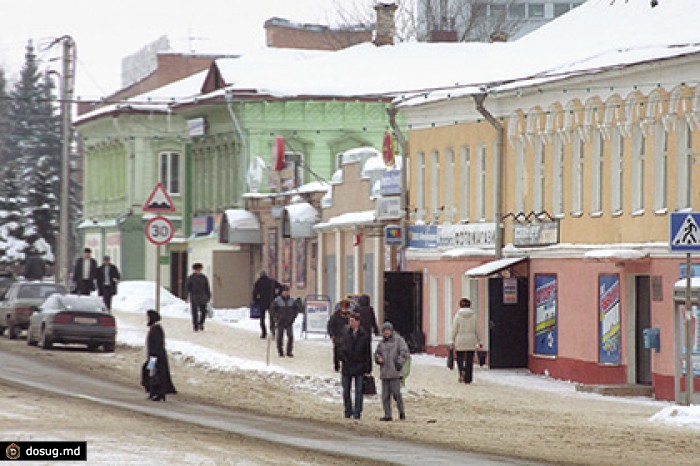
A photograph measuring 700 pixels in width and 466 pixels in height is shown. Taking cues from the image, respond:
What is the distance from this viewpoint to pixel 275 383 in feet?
117

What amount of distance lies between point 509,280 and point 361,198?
13930mm

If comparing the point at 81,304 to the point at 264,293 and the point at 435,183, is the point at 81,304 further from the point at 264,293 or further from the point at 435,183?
the point at 435,183

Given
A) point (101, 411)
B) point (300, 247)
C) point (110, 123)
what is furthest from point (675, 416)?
point (110, 123)

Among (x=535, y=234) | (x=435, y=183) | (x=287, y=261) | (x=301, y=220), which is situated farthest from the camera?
(x=287, y=261)

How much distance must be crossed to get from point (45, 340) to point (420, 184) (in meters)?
10.9

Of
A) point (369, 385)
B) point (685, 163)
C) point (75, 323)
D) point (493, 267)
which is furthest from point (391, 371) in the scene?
point (75, 323)

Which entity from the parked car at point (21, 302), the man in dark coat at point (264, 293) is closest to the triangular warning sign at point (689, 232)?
the man in dark coat at point (264, 293)

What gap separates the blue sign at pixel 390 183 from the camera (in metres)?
50.8

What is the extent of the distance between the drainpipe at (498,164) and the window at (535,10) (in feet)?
314

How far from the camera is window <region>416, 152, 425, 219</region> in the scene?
49.8 meters

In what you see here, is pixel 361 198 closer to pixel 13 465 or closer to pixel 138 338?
pixel 138 338

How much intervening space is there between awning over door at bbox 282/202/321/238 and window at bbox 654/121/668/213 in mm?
25610

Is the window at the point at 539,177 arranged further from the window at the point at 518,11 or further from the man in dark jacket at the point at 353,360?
the window at the point at 518,11

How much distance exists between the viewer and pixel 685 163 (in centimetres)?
3588
